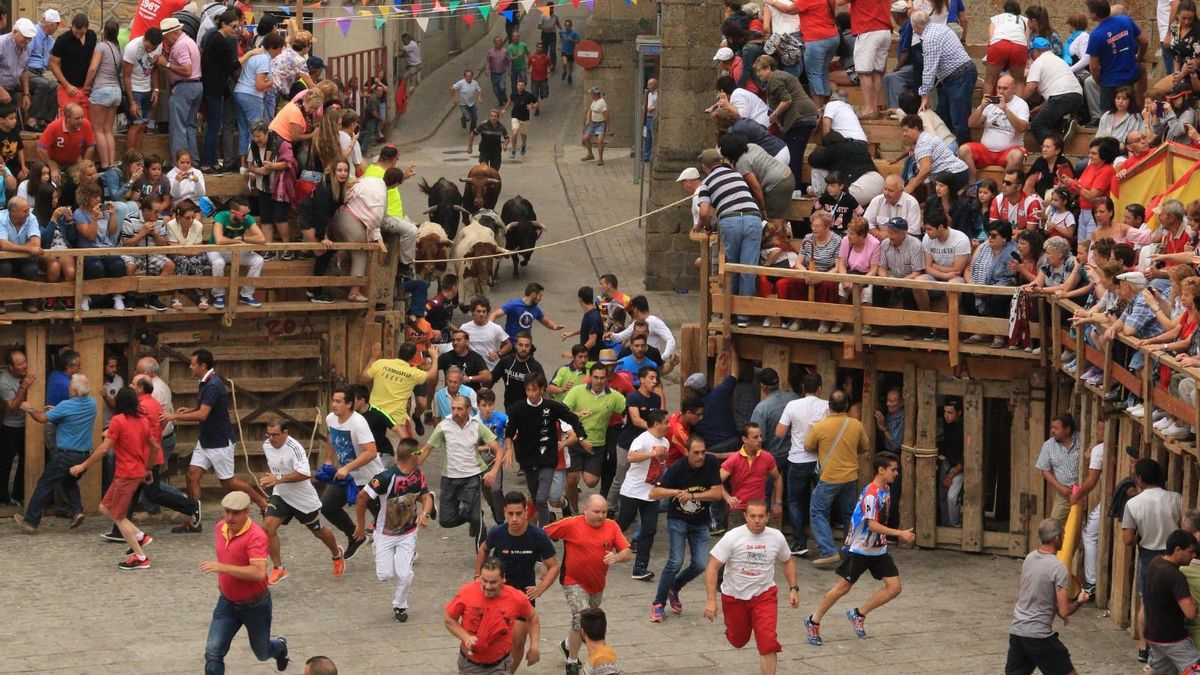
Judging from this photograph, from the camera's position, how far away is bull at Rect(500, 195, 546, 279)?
26562 mm

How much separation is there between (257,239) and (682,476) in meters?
5.43

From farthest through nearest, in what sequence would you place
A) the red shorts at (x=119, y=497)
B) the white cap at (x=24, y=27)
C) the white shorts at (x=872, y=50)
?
the white shorts at (x=872, y=50)
the white cap at (x=24, y=27)
the red shorts at (x=119, y=497)

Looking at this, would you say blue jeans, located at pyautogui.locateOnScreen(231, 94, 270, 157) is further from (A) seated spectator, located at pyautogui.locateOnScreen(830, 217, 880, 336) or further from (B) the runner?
(A) seated spectator, located at pyautogui.locateOnScreen(830, 217, 880, 336)

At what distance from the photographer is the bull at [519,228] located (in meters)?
26.6

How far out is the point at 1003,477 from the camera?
19031 millimetres

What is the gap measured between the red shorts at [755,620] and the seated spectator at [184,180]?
7.49 meters

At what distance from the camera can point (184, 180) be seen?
64.4 feet

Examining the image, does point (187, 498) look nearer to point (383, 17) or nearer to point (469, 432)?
point (469, 432)

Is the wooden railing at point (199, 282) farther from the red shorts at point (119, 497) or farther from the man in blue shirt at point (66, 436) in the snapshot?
the red shorts at point (119, 497)

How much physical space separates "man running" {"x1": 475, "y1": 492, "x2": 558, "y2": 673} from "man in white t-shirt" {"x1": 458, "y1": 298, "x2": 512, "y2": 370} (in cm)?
582

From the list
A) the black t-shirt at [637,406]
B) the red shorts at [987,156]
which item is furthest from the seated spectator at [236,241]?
the red shorts at [987,156]

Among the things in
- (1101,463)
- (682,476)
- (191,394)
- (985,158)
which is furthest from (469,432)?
(985,158)

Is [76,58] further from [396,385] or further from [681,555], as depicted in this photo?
[681,555]

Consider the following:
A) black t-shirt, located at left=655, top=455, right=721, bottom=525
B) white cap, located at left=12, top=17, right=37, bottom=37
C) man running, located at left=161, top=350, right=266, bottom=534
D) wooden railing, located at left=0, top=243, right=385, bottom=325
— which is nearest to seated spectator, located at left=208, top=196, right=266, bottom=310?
wooden railing, located at left=0, top=243, right=385, bottom=325
